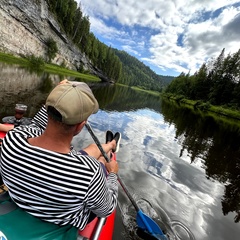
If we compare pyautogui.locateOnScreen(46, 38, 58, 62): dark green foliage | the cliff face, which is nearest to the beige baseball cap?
the cliff face

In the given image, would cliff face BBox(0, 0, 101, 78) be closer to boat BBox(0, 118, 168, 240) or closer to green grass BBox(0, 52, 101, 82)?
green grass BBox(0, 52, 101, 82)

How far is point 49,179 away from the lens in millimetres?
1625

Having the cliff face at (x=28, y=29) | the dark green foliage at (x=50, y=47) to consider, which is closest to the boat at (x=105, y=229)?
the cliff face at (x=28, y=29)

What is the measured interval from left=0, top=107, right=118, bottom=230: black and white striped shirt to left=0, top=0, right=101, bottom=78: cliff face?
151 feet

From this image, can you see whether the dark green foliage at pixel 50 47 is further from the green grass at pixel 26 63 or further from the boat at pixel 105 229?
the boat at pixel 105 229

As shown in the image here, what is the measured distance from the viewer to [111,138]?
557 centimetres

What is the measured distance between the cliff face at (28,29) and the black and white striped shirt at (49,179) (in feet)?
151

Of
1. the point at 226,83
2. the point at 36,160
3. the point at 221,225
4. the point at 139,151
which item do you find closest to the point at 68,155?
the point at 36,160

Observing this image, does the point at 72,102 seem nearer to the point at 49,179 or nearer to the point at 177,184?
the point at 49,179

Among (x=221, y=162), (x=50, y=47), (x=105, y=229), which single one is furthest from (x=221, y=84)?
(x=105, y=229)

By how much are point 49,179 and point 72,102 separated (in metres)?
0.66

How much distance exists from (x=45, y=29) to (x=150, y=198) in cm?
6123

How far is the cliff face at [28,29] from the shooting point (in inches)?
1599

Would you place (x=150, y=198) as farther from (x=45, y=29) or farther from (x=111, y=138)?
(x=45, y=29)
